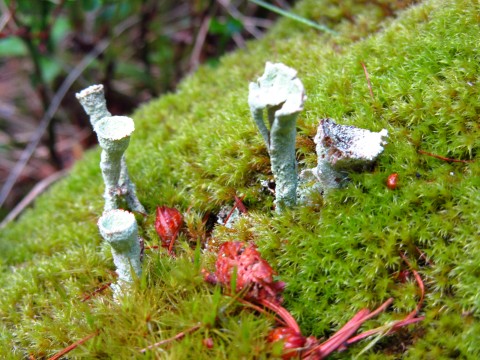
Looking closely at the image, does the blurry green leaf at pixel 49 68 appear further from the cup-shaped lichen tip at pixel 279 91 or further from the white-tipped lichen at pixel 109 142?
the cup-shaped lichen tip at pixel 279 91

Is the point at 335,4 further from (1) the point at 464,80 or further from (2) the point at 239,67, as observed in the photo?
(1) the point at 464,80

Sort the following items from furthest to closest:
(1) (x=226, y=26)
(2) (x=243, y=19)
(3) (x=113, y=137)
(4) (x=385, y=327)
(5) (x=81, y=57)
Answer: (5) (x=81, y=57) < (2) (x=243, y=19) < (1) (x=226, y=26) < (3) (x=113, y=137) < (4) (x=385, y=327)

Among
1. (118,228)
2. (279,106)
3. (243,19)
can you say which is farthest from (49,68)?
(279,106)

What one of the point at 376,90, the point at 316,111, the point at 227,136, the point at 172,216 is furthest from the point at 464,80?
the point at 172,216

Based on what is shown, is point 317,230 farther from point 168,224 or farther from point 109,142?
point 109,142

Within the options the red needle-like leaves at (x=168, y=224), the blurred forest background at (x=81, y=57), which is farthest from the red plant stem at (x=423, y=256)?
the blurred forest background at (x=81, y=57)

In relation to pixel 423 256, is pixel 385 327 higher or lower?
lower

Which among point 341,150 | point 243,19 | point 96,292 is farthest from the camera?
point 243,19
